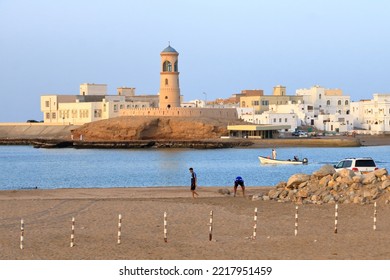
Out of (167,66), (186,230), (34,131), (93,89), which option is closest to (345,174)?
(186,230)

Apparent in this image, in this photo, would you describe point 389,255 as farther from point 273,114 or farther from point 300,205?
point 273,114

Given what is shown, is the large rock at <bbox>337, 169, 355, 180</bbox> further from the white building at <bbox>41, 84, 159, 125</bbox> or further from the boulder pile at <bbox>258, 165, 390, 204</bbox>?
the white building at <bbox>41, 84, 159, 125</bbox>

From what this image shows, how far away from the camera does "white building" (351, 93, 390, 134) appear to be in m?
137

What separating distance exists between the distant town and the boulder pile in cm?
9384

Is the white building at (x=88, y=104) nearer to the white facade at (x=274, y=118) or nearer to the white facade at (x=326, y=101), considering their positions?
the white facade at (x=274, y=118)

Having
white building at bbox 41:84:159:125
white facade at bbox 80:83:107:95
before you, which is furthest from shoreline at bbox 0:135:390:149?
white facade at bbox 80:83:107:95

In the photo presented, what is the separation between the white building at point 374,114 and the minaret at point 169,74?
1124 inches

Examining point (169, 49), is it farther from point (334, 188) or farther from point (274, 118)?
point (334, 188)

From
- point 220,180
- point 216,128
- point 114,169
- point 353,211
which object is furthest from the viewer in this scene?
point 216,128

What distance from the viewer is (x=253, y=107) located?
150m

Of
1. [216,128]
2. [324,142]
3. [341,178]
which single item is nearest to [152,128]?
[216,128]

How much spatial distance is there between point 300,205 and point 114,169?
41.0 meters

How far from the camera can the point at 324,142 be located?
112 meters

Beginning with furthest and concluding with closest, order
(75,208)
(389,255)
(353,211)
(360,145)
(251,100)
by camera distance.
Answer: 1. (251,100)
2. (360,145)
3. (75,208)
4. (353,211)
5. (389,255)
